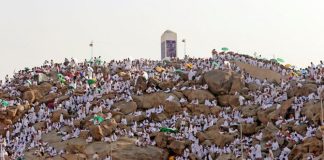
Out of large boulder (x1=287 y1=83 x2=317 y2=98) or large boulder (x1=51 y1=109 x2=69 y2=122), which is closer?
large boulder (x1=287 y1=83 x2=317 y2=98)

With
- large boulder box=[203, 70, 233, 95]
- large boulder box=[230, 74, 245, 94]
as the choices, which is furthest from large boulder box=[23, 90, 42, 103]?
large boulder box=[230, 74, 245, 94]

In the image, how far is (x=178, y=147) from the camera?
36.4 m

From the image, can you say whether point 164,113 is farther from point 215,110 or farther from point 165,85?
point 165,85

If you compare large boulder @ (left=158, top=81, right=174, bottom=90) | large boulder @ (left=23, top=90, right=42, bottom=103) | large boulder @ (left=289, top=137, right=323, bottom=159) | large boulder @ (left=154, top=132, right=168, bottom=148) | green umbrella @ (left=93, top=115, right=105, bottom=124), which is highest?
large boulder @ (left=158, top=81, right=174, bottom=90)

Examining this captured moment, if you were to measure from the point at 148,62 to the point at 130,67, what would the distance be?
3837 millimetres

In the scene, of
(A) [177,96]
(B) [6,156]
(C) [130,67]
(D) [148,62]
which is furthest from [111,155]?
(D) [148,62]

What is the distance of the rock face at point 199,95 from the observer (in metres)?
43.4

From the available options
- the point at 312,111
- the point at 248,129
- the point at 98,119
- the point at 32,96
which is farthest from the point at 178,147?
the point at 32,96

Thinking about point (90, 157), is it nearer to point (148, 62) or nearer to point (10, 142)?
point (10, 142)

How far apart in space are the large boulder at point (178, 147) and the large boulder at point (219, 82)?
853 centimetres

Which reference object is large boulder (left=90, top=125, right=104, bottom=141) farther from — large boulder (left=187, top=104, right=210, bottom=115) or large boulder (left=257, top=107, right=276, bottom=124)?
large boulder (left=257, top=107, right=276, bottom=124)

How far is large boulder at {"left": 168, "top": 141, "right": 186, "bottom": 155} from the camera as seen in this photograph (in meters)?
36.3

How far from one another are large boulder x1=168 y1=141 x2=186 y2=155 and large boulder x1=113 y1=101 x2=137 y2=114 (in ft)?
22.2

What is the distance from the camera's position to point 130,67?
171 feet
